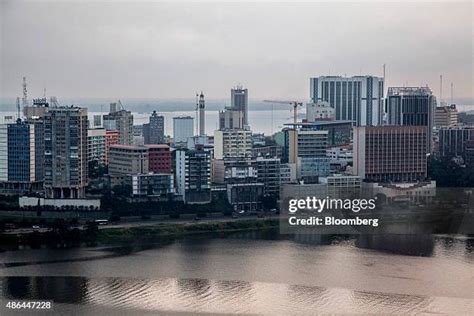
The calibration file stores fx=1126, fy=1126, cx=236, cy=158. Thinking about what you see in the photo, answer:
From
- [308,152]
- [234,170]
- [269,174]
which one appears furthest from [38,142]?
[308,152]

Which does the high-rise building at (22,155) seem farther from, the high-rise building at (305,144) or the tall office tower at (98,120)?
the high-rise building at (305,144)

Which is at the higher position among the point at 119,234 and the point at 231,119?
the point at 231,119

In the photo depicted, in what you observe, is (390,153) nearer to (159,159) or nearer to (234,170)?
(234,170)

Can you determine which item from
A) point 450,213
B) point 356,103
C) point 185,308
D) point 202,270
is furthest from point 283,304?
point 356,103

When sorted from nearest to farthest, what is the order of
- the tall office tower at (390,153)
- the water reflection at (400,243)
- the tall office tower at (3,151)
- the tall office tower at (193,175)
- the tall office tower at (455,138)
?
the water reflection at (400,243)
the tall office tower at (390,153)
the tall office tower at (193,175)
the tall office tower at (3,151)
the tall office tower at (455,138)

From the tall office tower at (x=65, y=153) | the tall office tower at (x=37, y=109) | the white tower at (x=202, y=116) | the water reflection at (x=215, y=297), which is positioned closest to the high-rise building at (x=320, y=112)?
the white tower at (x=202, y=116)

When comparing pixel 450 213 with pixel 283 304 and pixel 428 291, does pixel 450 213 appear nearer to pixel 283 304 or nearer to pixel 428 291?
pixel 428 291

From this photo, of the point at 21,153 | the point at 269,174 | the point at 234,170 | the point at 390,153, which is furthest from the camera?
the point at 234,170

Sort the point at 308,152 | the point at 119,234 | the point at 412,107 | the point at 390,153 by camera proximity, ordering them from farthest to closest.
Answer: the point at 412,107
the point at 308,152
the point at 390,153
the point at 119,234
